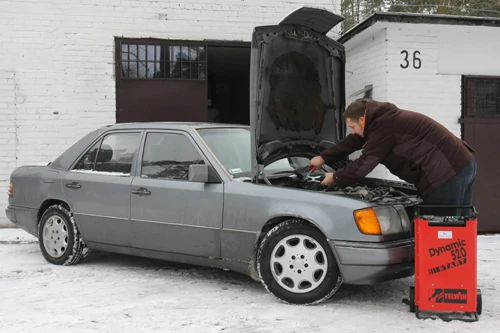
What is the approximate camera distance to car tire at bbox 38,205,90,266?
5828 millimetres

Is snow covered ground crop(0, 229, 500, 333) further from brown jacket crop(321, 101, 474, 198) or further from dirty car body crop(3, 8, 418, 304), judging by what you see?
brown jacket crop(321, 101, 474, 198)

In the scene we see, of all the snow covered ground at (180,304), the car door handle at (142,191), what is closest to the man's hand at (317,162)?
the snow covered ground at (180,304)

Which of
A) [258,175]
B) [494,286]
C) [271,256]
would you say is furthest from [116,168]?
[494,286]

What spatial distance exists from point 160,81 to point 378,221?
238 inches

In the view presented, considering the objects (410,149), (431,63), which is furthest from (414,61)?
(410,149)

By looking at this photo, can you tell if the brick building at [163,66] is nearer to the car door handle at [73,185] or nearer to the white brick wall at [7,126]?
the white brick wall at [7,126]

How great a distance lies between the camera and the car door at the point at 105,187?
17.9ft

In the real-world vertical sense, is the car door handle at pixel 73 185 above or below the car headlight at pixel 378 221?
above

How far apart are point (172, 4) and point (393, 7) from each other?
28.6ft

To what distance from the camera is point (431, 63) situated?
826 centimetres

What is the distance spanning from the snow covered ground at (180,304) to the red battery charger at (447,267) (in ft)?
0.43

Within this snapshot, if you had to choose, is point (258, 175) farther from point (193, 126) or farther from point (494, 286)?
point (494, 286)

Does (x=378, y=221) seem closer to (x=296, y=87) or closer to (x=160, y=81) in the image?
(x=296, y=87)

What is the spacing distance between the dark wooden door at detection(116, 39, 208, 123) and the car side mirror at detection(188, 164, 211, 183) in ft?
15.4
